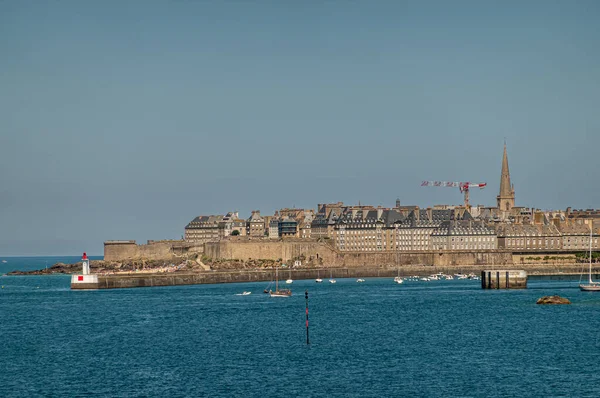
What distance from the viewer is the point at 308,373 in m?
42.9

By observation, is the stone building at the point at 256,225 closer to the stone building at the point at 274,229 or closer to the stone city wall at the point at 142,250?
the stone building at the point at 274,229

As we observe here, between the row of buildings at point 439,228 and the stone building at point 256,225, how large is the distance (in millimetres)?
6445

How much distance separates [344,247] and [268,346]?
336ft

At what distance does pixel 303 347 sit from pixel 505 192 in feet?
435

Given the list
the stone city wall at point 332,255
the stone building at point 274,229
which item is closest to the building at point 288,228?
the stone building at point 274,229

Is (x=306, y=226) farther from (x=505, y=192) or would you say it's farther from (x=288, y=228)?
(x=505, y=192)

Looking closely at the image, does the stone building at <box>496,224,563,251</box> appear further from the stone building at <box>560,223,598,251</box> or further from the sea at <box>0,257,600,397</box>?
the sea at <box>0,257,600,397</box>

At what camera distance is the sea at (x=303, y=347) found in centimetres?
4012

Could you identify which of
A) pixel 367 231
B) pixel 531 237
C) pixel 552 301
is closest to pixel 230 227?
pixel 367 231

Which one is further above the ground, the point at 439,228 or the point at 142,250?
the point at 439,228

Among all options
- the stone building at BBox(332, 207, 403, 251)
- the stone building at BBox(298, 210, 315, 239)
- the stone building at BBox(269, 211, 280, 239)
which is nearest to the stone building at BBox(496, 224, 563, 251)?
the stone building at BBox(332, 207, 403, 251)

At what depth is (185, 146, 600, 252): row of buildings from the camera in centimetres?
14400

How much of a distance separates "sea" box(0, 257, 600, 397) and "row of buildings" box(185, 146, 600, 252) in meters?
58.0

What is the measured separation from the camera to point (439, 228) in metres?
148
